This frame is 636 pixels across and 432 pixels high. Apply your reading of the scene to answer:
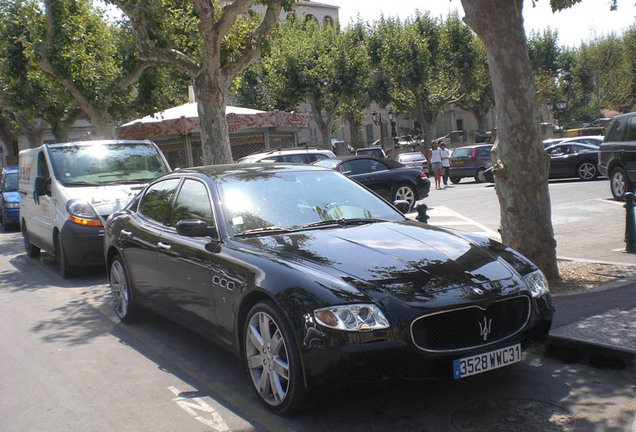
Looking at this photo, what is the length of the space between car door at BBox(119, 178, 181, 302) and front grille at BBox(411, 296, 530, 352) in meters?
2.84

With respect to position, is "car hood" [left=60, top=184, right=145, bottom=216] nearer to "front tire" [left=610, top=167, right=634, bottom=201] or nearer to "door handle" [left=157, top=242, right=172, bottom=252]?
"door handle" [left=157, top=242, right=172, bottom=252]

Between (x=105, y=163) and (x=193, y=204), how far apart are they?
17.6 ft

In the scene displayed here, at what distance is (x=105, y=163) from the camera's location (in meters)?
10.4

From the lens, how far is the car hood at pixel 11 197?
1975 centimetres

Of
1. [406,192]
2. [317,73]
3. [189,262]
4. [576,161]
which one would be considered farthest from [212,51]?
[317,73]

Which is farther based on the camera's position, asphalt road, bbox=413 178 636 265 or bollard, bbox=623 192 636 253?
asphalt road, bbox=413 178 636 265

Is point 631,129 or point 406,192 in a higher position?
point 631,129

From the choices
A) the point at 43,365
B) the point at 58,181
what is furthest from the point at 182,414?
the point at 58,181

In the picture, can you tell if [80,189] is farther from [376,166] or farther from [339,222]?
[376,166]

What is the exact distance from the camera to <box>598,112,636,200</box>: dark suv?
1471 cm

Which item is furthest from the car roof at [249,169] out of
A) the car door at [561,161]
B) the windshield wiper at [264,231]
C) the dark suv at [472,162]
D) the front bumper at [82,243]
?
the dark suv at [472,162]

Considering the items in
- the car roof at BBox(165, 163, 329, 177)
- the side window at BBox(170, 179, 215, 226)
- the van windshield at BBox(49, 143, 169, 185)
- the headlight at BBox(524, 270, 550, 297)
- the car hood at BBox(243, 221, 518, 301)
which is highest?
the van windshield at BBox(49, 143, 169, 185)

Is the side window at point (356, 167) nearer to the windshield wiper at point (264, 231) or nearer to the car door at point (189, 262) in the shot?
the car door at point (189, 262)

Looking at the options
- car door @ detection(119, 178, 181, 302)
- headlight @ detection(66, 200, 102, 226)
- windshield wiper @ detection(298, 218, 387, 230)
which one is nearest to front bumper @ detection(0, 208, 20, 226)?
headlight @ detection(66, 200, 102, 226)
